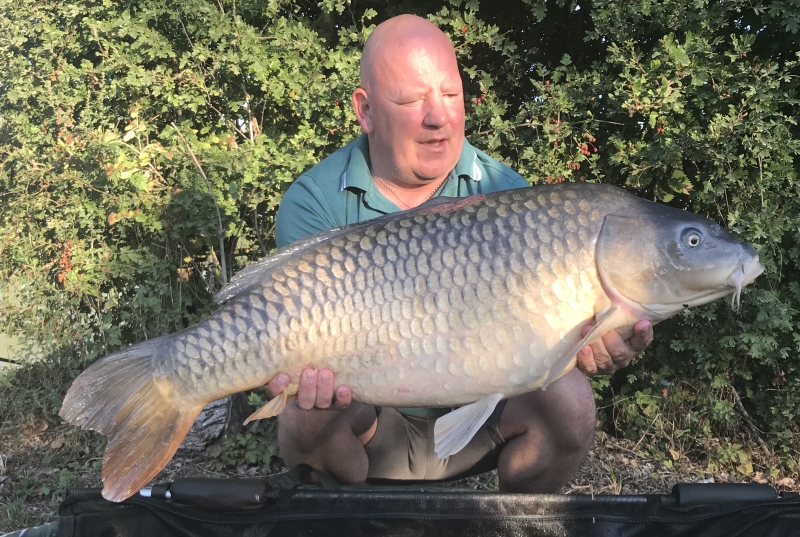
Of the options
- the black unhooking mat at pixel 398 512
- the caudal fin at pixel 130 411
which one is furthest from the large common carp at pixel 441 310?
the black unhooking mat at pixel 398 512

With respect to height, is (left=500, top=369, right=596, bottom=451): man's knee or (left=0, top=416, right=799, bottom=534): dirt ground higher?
(left=500, top=369, right=596, bottom=451): man's knee

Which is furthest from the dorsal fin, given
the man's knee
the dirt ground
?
the dirt ground

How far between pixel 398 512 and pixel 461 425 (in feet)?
0.89

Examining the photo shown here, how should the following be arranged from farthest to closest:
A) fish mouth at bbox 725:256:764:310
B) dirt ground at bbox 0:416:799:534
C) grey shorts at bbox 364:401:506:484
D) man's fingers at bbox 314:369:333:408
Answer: dirt ground at bbox 0:416:799:534
grey shorts at bbox 364:401:506:484
man's fingers at bbox 314:369:333:408
fish mouth at bbox 725:256:764:310

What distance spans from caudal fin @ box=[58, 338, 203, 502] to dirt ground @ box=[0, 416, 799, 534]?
99 cm

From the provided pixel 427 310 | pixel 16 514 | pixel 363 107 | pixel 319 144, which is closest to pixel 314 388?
pixel 427 310

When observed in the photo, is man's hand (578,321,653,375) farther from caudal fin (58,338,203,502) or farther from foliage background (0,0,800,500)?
foliage background (0,0,800,500)

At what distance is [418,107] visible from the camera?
1.74 meters

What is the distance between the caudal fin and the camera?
1321mm

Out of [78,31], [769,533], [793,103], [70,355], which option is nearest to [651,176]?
[793,103]

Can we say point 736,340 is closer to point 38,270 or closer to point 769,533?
point 769,533

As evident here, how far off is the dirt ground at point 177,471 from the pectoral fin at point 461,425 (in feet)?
3.54

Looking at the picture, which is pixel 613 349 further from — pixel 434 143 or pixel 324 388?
pixel 434 143

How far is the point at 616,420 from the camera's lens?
2650 millimetres
